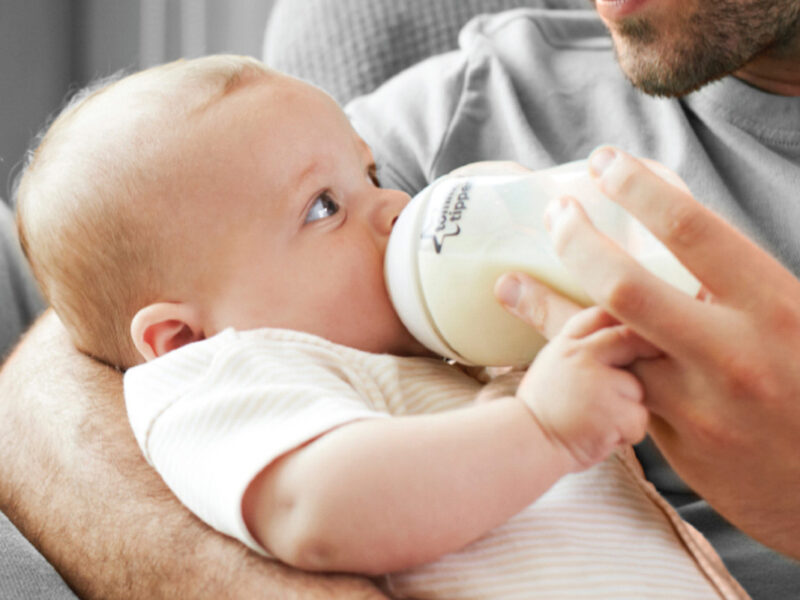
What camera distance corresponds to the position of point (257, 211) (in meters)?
0.80

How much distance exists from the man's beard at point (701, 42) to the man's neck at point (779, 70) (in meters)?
0.01

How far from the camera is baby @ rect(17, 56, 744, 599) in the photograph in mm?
629

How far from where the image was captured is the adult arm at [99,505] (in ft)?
2.39

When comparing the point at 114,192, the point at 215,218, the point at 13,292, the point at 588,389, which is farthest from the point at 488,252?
the point at 13,292

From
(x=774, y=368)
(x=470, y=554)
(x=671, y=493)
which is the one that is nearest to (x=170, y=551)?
(x=470, y=554)

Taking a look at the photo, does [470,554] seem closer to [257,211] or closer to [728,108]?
[257,211]

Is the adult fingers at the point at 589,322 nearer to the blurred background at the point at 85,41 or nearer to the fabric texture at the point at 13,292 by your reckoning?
the fabric texture at the point at 13,292

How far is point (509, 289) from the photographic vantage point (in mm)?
682

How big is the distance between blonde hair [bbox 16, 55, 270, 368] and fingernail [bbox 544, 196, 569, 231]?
0.36 meters

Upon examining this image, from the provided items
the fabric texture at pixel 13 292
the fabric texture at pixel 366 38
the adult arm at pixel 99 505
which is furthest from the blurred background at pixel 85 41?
the adult arm at pixel 99 505

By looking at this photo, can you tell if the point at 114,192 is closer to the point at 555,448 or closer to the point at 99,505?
the point at 99,505

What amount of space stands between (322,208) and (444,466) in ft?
1.05

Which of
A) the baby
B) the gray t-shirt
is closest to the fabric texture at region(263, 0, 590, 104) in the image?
the gray t-shirt

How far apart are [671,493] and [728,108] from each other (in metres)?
0.55
